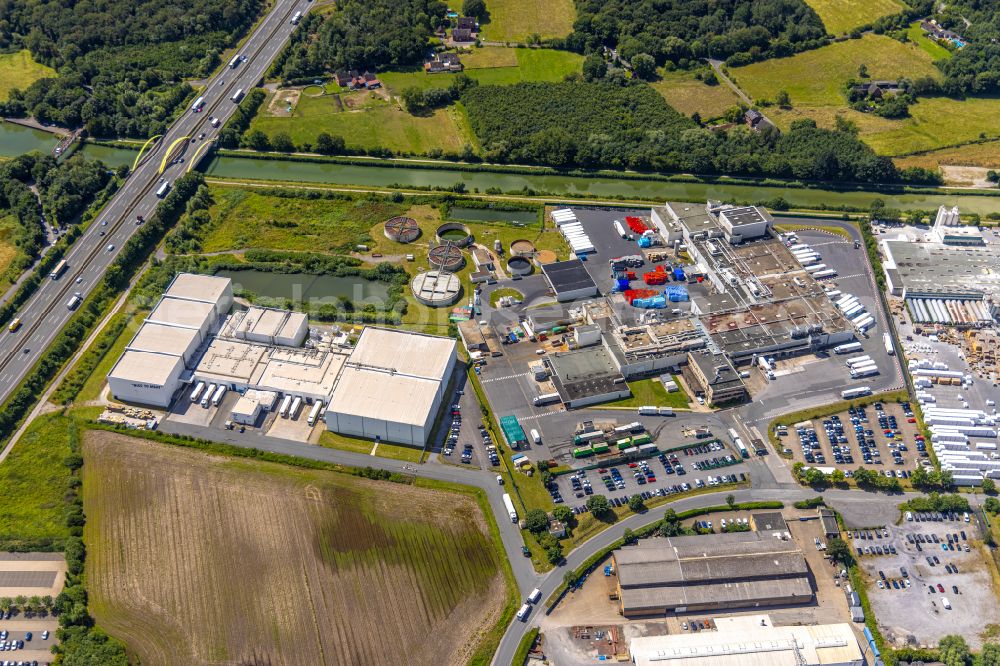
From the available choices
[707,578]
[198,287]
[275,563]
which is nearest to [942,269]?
[707,578]

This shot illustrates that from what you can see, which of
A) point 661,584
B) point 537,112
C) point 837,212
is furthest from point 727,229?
point 661,584

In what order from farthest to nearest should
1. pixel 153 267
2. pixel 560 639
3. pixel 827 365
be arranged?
pixel 153 267
pixel 827 365
pixel 560 639

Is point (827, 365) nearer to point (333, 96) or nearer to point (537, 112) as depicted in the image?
point (537, 112)

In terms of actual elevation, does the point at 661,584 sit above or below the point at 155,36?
below

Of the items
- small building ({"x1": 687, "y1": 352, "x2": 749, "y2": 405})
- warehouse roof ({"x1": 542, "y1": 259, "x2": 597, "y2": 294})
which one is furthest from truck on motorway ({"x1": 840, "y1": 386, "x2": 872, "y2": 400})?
warehouse roof ({"x1": 542, "y1": 259, "x2": 597, "y2": 294})

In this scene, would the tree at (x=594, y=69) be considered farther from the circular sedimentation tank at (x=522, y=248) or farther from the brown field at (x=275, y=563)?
the brown field at (x=275, y=563)

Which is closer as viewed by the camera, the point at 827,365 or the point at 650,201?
the point at 827,365

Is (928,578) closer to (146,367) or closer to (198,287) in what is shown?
(146,367)

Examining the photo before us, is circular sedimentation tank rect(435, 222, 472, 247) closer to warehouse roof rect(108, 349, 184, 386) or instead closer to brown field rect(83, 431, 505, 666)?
warehouse roof rect(108, 349, 184, 386)
